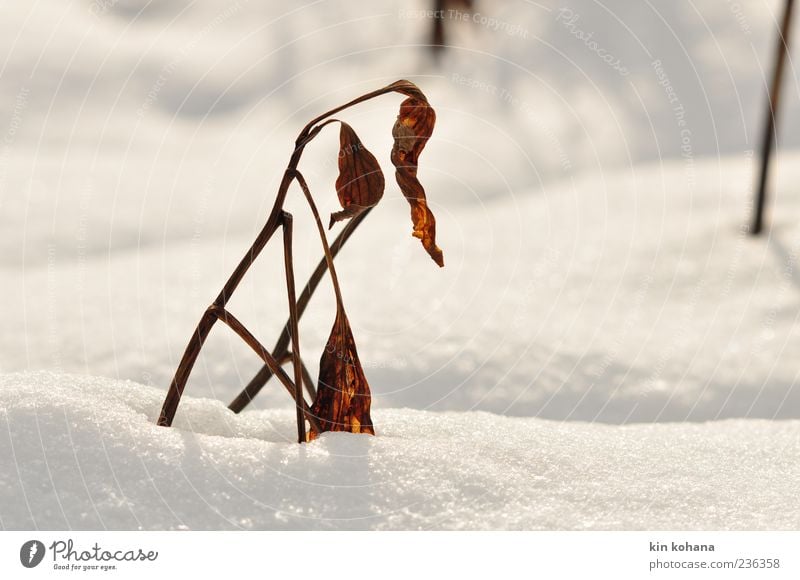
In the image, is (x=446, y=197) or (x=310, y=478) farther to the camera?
(x=446, y=197)

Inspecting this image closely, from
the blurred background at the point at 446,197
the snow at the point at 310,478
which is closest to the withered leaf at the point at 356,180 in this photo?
the snow at the point at 310,478

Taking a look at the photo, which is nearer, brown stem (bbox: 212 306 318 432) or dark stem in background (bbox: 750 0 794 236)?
brown stem (bbox: 212 306 318 432)

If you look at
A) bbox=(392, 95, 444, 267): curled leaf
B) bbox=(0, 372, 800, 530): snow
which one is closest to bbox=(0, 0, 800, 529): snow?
bbox=(0, 372, 800, 530): snow

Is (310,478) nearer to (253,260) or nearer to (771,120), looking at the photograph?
(253,260)

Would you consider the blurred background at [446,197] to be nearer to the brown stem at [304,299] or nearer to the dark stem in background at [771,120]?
the dark stem in background at [771,120]

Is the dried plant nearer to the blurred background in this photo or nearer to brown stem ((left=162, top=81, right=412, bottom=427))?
brown stem ((left=162, top=81, right=412, bottom=427))

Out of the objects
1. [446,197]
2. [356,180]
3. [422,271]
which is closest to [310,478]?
[356,180]

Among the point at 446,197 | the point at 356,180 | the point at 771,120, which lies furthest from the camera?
the point at 446,197
